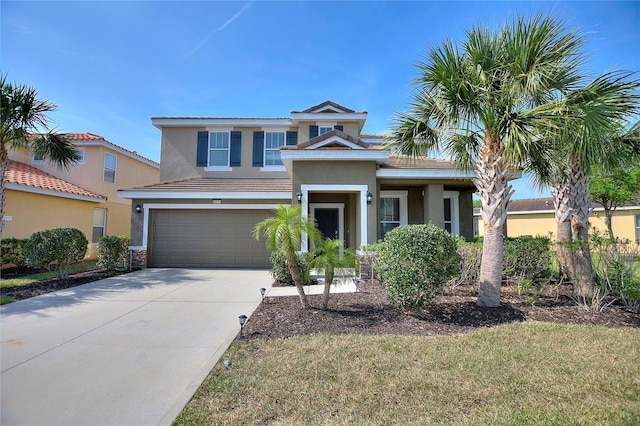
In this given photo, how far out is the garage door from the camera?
1225 cm

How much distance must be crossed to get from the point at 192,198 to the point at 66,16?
6.66 metres

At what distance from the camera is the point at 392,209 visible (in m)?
13.0

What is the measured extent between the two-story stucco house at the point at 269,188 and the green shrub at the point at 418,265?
15.0ft

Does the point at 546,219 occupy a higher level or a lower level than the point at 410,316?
higher

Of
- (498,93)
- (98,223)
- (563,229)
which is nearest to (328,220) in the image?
(563,229)

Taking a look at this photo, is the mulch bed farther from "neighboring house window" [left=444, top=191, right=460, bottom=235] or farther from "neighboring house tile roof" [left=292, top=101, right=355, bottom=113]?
"neighboring house tile roof" [left=292, top=101, right=355, bottom=113]

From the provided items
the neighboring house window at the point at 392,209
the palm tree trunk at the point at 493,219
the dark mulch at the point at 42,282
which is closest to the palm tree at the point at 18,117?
the dark mulch at the point at 42,282

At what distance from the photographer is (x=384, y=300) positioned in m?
6.83

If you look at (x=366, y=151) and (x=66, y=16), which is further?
(x=366, y=151)

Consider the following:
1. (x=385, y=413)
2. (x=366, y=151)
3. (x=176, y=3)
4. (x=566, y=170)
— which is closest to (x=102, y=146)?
(x=176, y=3)

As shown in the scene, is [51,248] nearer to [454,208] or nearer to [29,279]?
[29,279]

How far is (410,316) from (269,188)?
8540mm

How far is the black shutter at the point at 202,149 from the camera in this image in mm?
14820

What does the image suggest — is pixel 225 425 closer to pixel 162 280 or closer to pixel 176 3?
pixel 162 280
